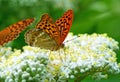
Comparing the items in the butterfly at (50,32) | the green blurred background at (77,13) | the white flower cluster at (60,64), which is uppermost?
the green blurred background at (77,13)

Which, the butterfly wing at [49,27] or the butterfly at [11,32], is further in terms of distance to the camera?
the butterfly at [11,32]

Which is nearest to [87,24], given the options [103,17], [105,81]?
[103,17]

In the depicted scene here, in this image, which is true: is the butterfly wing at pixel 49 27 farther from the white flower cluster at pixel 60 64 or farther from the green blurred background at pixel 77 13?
the green blurred background at pixel 77 13

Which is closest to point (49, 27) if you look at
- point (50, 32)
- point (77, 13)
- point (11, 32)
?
Result: point (50, 32)

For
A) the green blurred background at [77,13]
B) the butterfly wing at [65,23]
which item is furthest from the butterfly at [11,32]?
the green blurred background at [77,13]

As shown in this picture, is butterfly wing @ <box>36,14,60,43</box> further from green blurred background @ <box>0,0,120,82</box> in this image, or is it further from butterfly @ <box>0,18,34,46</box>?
green blurred background @ <box>0,0,120,82</box>

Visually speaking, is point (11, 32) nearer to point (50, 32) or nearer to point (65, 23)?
point (50, 32)

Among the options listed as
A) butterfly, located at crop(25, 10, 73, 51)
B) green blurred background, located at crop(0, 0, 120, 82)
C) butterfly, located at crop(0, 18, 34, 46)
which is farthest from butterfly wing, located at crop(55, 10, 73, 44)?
green blurred background, located at crop(0, 0, 120, 82)
